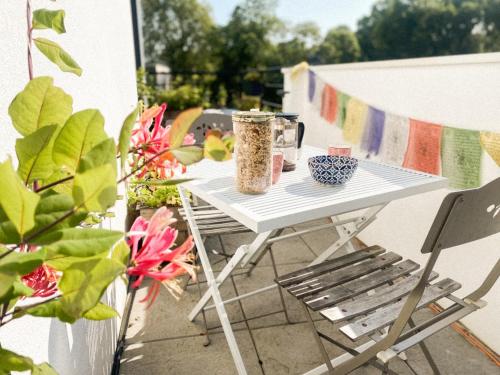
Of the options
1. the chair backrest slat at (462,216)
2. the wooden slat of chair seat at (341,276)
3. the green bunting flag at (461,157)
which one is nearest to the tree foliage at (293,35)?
the green bunting flag at (461,157)

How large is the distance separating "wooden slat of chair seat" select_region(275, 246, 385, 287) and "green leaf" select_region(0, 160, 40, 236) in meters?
1.36

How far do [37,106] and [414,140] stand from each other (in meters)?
2.44

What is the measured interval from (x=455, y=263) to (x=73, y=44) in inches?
91.2

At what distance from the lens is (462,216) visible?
1.09 m

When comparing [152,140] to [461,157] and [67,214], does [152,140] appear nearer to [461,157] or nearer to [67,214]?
→ [67,214]

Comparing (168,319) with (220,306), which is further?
(168,319)

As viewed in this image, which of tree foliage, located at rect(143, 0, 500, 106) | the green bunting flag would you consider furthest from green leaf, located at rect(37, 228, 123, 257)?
tree foliage, located at rect(143, 0, 500, 106)

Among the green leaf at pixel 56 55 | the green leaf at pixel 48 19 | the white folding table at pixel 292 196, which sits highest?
the green leaf at pixel 48 19

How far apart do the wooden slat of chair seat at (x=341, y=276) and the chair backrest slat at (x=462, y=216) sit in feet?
1.82

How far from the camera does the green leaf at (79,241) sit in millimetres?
347

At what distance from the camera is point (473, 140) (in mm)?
1966

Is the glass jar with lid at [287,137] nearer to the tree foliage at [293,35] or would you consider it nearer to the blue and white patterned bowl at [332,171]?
the blue and white patterned bowl at [332,171]

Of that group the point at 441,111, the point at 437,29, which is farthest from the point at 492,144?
the point at 437,29

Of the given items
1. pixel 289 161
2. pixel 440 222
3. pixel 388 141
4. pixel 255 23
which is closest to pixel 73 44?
pixel 289 161
